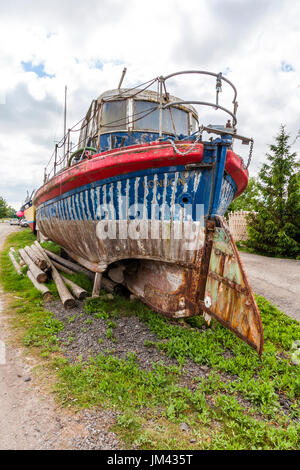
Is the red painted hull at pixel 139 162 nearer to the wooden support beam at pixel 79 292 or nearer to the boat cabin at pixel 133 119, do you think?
the boat cabin at pixel 133 119

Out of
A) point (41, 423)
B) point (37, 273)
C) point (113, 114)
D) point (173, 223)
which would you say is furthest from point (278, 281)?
point (41, 423)

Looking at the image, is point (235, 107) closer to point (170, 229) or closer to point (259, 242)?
point (170, 229)

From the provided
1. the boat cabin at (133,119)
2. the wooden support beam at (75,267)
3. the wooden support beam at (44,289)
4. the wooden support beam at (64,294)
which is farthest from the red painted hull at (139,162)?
the wooden support beam at (75,267)

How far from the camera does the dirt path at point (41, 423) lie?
1.94 meters

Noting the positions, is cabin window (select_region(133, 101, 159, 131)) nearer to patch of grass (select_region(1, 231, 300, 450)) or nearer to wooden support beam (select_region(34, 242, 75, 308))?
wooden support beam (select_region(34, 242, 75, 308))

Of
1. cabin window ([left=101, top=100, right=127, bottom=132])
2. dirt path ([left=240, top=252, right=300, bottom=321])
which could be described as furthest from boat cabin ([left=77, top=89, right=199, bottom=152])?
dirt path ([left=240, top=252, right=300, bottom=321])

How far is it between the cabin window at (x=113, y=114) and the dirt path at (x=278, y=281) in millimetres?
4677

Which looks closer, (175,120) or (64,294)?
(64,294)

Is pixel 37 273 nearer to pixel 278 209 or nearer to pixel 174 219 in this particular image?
pixel 174 219

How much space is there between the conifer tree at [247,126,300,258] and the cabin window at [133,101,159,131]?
26.5ft

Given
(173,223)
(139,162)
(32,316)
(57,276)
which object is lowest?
(32,316)

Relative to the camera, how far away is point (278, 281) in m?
7.17

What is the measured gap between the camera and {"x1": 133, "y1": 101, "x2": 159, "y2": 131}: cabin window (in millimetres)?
4859

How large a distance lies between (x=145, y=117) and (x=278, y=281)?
5.36m
